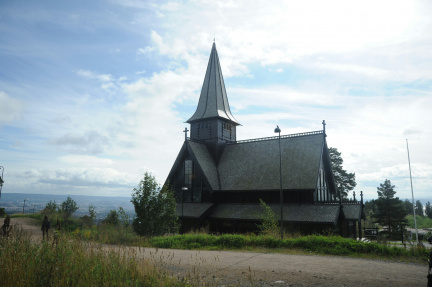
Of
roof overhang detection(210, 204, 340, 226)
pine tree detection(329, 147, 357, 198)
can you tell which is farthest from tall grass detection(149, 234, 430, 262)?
pine tree detection(329, 147, 357, 198)

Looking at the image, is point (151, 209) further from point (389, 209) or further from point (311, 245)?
point (389, 209)

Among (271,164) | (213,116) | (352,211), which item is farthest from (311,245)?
(213,116)

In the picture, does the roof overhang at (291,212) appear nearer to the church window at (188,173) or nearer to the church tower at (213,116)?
the church window at (188,173)

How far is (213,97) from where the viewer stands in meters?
39.4

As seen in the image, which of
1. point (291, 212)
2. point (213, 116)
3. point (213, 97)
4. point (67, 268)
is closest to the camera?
point (67, 268)

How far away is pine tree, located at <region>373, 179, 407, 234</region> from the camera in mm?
50250

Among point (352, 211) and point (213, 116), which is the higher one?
point (213, 116)

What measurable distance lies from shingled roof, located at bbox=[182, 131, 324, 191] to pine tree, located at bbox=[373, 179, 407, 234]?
30002 millimetres

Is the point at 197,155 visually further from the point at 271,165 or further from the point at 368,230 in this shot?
the point at 368,230

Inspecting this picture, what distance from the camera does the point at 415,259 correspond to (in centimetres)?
1265

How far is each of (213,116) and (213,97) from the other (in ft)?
13.9

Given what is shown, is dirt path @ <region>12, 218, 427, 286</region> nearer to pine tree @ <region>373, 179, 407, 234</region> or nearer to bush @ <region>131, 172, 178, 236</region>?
bush @ <region>131, 172, 178, 236</region>

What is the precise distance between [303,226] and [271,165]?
26.7 ft

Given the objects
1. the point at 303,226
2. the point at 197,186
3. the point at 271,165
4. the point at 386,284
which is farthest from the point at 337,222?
the point at 386,284
